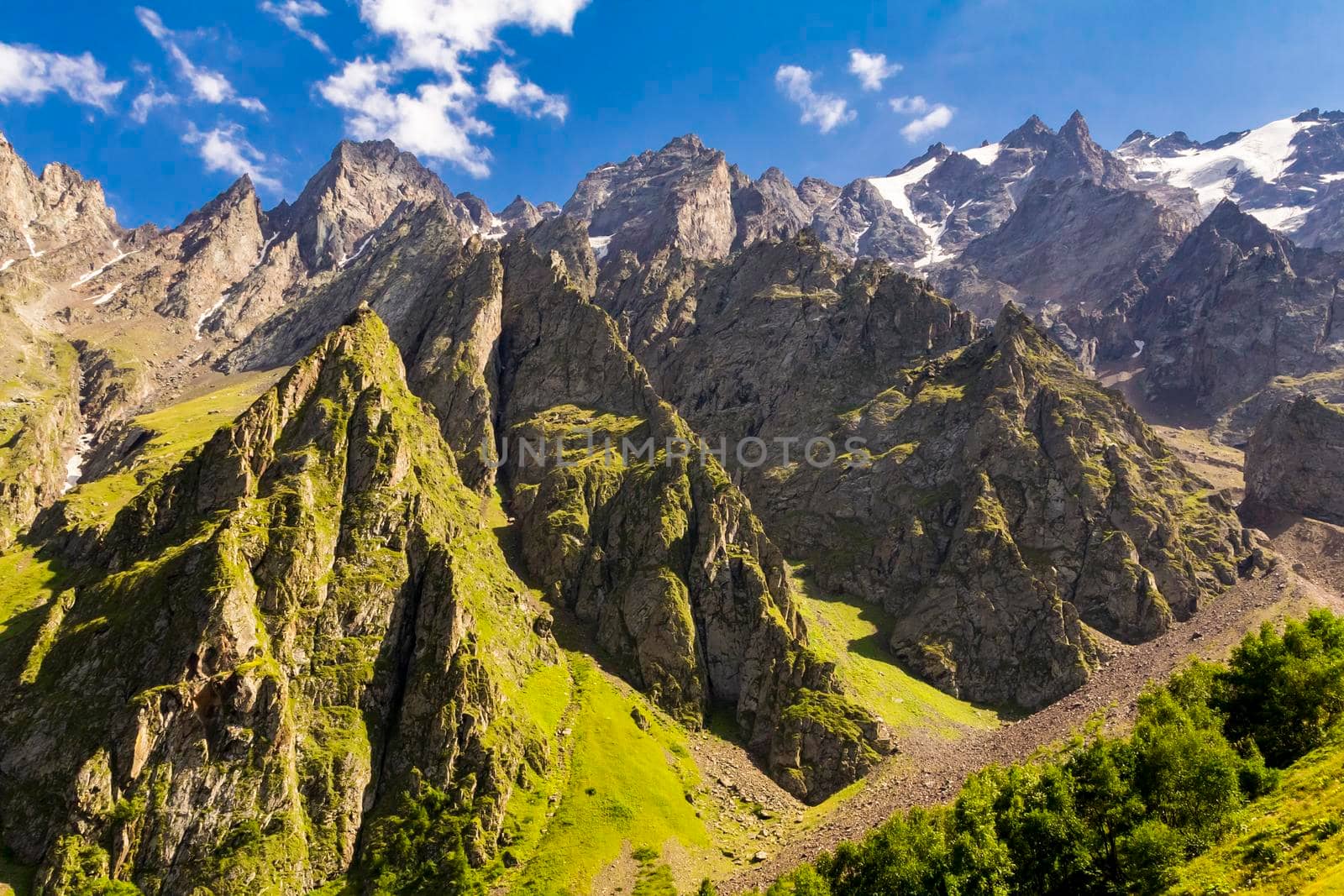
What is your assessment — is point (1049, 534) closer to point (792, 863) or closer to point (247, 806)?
point (792, 863)

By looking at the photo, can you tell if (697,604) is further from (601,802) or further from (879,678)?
(601,802)

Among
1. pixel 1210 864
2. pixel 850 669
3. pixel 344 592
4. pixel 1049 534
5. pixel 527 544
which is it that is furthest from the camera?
pixel 1049 534

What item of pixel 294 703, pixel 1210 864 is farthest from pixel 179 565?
pixel 1210 864

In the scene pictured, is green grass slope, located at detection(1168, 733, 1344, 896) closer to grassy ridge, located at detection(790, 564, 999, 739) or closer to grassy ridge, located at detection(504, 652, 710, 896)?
grassy ridge, located at detection(504, 652, 710, 896)

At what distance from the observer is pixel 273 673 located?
4363 inches

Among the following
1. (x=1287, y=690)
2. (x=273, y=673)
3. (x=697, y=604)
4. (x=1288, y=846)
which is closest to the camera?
(x=1288, y=846)

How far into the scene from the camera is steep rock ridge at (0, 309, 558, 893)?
100 m

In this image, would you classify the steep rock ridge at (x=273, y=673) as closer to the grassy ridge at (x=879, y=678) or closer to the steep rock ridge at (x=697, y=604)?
the steep rock ridge at (x=697, y=604)

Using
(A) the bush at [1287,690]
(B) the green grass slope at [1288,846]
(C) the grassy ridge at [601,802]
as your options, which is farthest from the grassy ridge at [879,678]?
(B) the green grass slope at [1288,846]

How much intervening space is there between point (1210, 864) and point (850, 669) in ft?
358

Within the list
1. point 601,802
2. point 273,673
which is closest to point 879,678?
point 601,802

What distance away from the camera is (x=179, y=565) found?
118m

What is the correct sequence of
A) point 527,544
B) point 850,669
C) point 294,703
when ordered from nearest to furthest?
1. point 294,703
2. point 850,669
3. point 527,544

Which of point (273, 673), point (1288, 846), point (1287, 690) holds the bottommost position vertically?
point (1288, 846)
